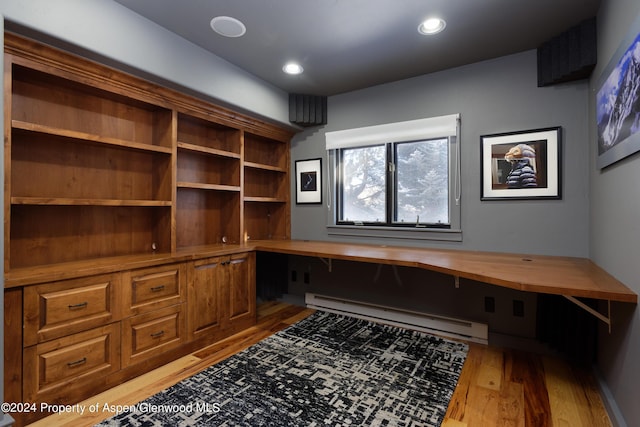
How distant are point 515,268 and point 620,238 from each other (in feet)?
1.81

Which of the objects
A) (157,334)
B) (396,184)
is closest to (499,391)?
(396,184)

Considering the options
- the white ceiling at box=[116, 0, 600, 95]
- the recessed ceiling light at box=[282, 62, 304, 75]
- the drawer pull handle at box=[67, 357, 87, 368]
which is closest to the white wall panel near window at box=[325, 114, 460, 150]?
the white ceiling at box=[116, 0, 600, 95]

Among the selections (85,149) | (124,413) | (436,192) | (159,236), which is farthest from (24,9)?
(436,192)

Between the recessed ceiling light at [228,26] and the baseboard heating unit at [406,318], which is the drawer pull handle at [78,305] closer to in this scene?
the recessed ceiling light at [228,26]

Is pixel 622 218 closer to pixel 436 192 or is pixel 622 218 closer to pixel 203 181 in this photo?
pixel 436 192

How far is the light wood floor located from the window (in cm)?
115

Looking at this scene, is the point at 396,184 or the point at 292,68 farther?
the point at 396,184

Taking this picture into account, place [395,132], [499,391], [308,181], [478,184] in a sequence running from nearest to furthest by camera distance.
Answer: [499,391]
[478,184]
[395,132]
[308,181]

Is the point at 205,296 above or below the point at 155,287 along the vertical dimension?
below

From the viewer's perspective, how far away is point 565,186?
8.13 ft

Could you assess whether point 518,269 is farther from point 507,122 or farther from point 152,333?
point 152,333

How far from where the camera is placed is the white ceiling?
204cm

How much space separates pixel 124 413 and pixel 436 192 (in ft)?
9.62

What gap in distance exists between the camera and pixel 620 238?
1.66 meters
